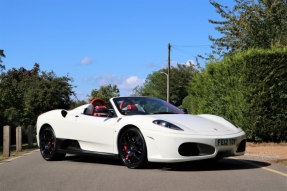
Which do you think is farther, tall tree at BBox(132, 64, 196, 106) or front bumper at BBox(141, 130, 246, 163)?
tall tree at BBox(132, 64, 196, 106)

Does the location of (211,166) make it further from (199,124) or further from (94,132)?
(94,132)

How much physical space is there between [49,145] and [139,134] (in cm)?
302

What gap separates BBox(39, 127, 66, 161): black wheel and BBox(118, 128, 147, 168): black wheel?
7.39 ft

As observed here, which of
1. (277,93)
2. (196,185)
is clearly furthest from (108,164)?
(277,93)

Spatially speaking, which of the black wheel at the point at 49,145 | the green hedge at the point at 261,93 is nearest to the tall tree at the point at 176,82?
the green hedge at the point at 261,93

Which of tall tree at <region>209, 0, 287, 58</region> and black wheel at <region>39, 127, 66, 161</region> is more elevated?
tall tree at <region>209, 0, 287, 58</region>

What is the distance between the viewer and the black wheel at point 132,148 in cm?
820

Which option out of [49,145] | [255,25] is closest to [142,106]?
[49,145]

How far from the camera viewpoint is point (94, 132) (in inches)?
363

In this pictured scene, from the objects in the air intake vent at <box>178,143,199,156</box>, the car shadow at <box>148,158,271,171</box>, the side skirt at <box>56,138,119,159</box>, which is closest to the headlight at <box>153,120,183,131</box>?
the air intake vent at <box>178,143,199,156</box>

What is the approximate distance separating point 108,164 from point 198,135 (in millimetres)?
2378

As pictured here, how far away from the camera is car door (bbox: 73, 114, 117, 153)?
29.2 ft

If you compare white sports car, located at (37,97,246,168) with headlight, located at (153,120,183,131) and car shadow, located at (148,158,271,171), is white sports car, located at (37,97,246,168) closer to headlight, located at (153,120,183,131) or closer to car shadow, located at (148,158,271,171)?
headlight, located at (153,120,183,131)

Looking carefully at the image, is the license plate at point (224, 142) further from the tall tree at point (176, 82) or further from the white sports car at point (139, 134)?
the tall tree at point (176, 82)
